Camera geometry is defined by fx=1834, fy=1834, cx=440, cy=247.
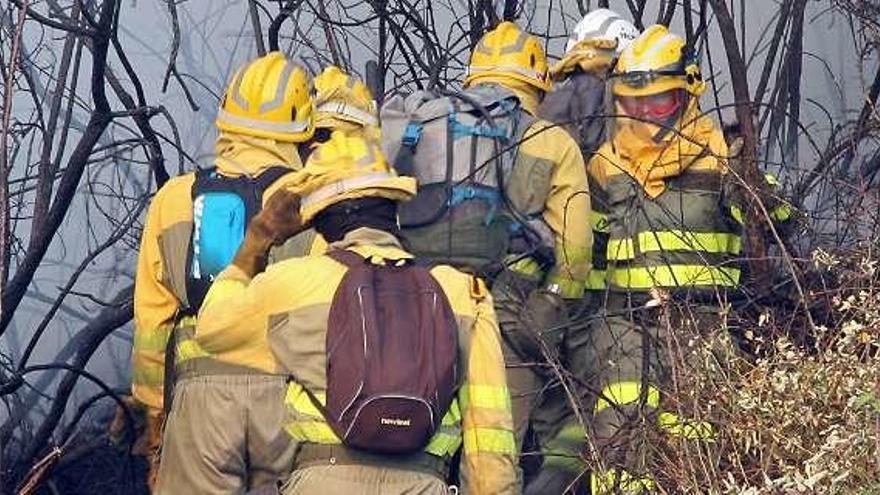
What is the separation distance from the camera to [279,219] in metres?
4.41

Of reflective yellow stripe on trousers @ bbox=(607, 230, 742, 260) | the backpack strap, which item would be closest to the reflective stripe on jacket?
reflective yellow stripe on trousers @ bbox=(607, 230, 742, 260)

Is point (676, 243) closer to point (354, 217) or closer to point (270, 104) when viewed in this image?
point (270, 104)

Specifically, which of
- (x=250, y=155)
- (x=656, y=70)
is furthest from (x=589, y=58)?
(x=250, y=155)

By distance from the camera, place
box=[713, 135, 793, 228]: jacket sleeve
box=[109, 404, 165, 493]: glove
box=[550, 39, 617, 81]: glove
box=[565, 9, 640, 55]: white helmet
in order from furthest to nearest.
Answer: box=[565, 9, 640, 55]: white helmet, box=[550, 39, 617, 81]: glove, box=[713, 135, 793, 228]: jacket sleeve, box=[109, 404, 165, 493]: glove

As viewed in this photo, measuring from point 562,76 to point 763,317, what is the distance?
233cm

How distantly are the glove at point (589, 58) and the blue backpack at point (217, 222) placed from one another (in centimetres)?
189

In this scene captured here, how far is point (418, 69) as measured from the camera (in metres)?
7.98

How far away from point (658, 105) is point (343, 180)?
2.12 metres

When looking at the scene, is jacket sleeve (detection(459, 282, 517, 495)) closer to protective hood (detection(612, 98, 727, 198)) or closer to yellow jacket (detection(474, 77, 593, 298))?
yellow jacket (detection(474, 77, 593, 298))

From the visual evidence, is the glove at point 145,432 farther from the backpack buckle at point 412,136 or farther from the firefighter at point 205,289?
the backpack buckle at point 412,136

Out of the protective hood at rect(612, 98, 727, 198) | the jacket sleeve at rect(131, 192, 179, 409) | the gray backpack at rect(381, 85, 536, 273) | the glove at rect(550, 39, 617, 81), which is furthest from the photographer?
the glove at rect(550, 39, 617, 81)

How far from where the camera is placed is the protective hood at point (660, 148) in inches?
238

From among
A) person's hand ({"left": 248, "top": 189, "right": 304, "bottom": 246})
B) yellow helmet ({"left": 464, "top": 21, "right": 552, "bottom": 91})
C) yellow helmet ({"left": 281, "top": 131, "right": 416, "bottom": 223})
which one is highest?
yellow helmet ({"left": 464, "top": 21, "right": 552, "bottom": 91})

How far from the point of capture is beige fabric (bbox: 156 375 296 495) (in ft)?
16.2
